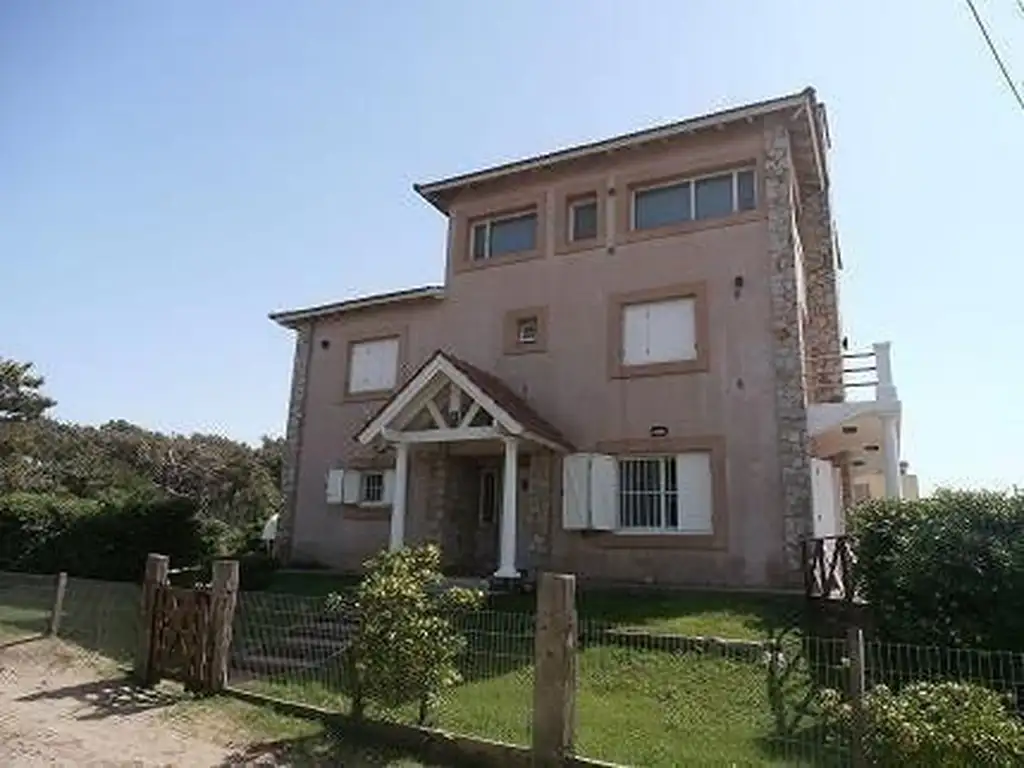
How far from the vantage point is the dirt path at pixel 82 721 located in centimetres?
802

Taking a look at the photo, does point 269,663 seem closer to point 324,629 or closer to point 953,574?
point 324,629

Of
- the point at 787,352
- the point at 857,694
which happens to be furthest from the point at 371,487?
the point at 857,694

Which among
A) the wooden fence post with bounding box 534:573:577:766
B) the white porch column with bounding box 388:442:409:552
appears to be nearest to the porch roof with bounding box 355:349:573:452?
the white porch column with bounding box 388:442:409:552

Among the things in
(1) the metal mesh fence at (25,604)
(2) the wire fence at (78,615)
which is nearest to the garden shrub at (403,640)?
(2) the wire fence at (78,615)

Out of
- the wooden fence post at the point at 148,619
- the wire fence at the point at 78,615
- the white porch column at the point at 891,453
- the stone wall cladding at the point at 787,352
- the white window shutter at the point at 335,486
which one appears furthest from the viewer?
the white window shutter at the point at 335,486

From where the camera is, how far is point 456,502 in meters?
18.6

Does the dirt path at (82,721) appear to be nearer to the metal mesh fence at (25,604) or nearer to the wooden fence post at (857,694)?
the metal mesh fence at (25,604)

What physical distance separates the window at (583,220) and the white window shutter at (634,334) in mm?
2152

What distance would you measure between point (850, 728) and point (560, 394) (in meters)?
11.5

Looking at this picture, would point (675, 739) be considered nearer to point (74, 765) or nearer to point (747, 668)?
point (747, 668)

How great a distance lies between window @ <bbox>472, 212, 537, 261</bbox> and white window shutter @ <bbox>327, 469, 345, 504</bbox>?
6.21 m

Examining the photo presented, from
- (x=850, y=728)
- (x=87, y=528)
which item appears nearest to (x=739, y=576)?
(x=850, y=728)

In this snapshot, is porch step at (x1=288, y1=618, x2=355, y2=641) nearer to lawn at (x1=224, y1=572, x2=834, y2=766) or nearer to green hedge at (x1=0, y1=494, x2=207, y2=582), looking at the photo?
lawn at (x1=224, y1=572, x2=834, y2=766)

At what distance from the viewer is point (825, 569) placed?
44.0 feet
